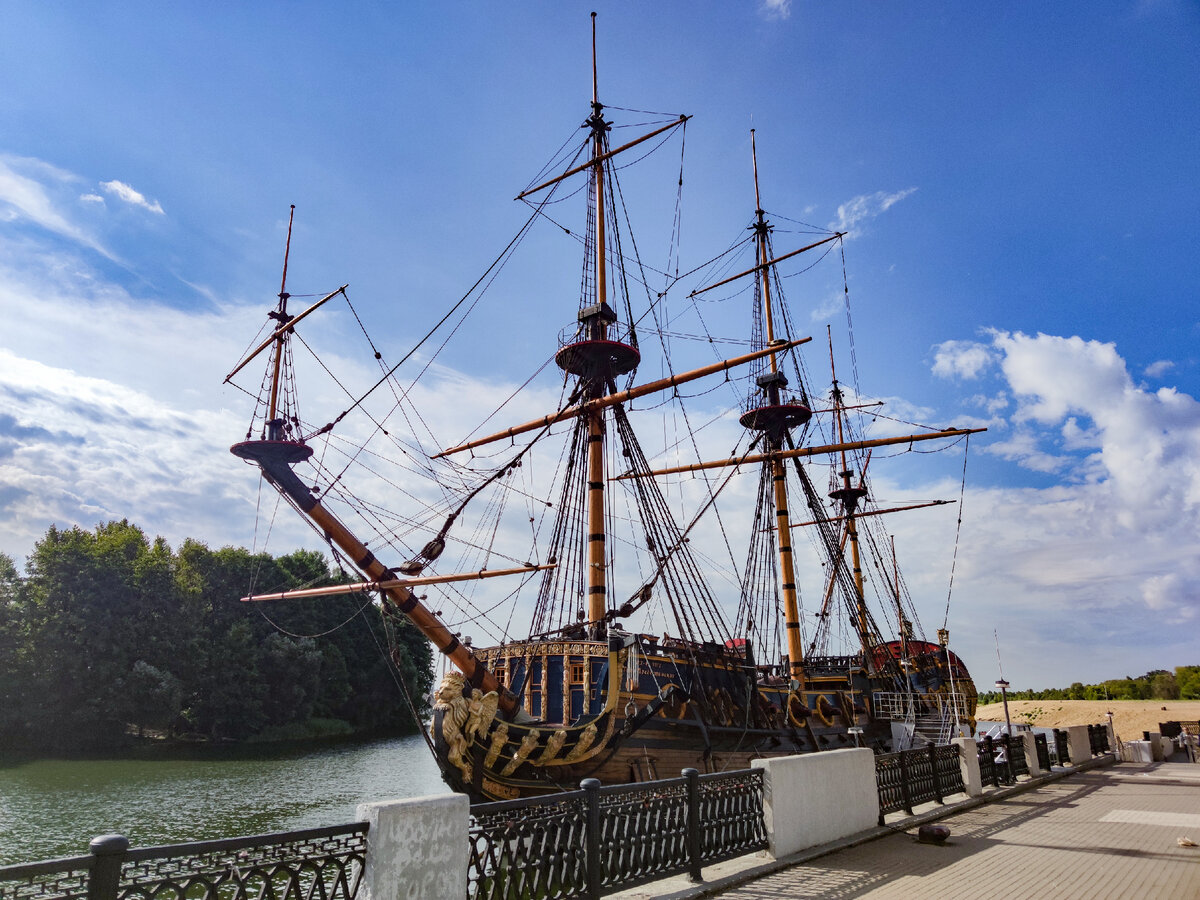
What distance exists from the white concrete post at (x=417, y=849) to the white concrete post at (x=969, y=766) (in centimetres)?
1201

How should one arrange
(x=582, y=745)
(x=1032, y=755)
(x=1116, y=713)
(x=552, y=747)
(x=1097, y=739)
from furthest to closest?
(x=1116, y=713)
(x=1097, y=739)
(x=1032, y=755)
(x=582, y=745)
(x=552, y=747)

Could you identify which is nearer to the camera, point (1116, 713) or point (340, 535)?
point (340, 535)

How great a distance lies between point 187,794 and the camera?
77.5ft

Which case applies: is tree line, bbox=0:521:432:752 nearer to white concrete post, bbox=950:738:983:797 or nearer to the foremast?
the foremast

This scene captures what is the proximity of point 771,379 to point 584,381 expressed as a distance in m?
12.0

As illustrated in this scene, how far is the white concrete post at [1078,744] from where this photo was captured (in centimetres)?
2136

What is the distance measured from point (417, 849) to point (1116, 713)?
225 feet

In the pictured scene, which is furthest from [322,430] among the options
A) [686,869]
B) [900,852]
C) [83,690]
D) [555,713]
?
[83,690]

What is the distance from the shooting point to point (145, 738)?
41.7m

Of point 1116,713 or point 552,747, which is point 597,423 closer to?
point 552,747

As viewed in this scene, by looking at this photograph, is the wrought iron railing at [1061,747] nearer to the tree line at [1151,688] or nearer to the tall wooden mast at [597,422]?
the tall wooden mast at [597,422]

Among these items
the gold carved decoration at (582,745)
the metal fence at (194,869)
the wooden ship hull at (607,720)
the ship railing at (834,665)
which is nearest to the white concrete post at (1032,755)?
the wooden ship hull at (607,720)

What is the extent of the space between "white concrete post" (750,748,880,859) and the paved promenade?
31 centimetres

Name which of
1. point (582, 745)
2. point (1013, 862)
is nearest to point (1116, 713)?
point (582, 745)
